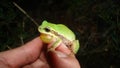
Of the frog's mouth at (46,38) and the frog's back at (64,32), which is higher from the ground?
the frog's mouth at (46,38)

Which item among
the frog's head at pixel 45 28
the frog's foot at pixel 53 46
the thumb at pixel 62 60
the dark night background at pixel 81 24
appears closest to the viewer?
the thumb at pixel 62 60

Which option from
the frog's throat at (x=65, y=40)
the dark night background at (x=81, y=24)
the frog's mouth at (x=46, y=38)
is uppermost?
the frog's mouth at (x=46, y=38)

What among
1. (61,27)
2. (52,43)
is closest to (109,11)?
(61,27)

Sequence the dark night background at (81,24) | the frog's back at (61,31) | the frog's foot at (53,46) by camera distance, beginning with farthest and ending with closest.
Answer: the dark night background at (81,24) → the frog's back at (61,31) → the frog's foot at (53,46)

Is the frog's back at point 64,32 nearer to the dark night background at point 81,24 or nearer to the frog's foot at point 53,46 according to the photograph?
the frog's foot at point 53,46

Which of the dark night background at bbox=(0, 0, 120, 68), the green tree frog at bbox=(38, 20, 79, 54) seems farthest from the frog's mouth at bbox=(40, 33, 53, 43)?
the dark night background at bbox=(0, 0, 120, 68)

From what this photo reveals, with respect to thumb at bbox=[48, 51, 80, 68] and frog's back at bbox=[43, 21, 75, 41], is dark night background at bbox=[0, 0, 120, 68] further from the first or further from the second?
thumb at bbox=[48, 51, 80, 68]

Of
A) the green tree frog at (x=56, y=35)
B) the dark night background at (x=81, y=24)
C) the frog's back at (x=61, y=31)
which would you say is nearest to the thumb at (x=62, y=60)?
the green tree frog at (x=56, y=35)
